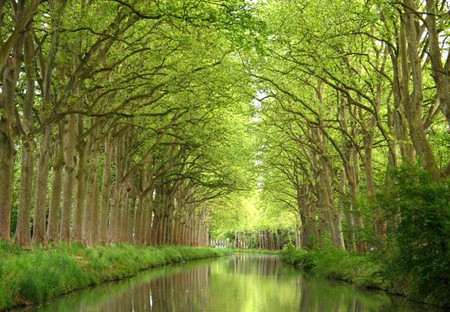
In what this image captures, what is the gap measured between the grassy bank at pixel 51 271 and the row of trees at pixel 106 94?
1.33 metres

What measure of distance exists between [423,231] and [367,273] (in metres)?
8.14

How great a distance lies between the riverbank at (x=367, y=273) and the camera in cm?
1412

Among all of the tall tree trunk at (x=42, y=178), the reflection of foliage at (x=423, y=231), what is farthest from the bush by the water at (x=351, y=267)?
the tall tree trunk at (x=42, y=178)

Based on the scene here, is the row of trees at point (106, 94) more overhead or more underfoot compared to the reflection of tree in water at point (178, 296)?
more overhead

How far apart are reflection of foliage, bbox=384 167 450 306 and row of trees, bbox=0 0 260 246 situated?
18.0 ft

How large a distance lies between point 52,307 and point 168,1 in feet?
28.8

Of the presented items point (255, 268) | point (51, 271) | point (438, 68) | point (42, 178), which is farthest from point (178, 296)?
point (255, 268)

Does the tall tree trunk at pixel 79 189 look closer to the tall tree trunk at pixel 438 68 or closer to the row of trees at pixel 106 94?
the row of trees at pixel 106 94

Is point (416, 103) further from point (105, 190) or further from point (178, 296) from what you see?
point (105, 190)

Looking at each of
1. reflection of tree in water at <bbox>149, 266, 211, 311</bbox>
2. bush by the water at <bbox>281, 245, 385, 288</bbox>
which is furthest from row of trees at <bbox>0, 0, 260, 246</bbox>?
bush by the water at <bbox>281, 245, 385, 288</bbox>

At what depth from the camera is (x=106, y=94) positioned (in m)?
22.7

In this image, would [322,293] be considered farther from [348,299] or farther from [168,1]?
[168,1]

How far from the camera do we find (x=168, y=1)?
48.5ft

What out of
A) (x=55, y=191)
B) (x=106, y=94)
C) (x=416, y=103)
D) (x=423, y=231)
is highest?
(x=106, y=94)
